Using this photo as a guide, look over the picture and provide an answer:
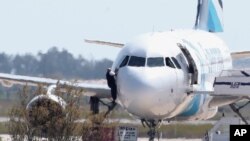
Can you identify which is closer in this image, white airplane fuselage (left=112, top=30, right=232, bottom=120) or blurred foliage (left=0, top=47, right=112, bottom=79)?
white airplane fuselage (left=112, top=30, right=232, bottom=120)

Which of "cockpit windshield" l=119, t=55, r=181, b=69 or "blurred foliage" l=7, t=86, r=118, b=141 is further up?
"cockpit windshield" l=119, t=55, r=181, b=69

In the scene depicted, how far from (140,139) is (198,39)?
26.5 feet

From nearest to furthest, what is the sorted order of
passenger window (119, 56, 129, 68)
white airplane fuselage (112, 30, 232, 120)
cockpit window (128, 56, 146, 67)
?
1. white airplane fuselage (112, 30, 232, 120)
2. cockpit window (128, 56, 146, 67)
3. passenger window (119, 56, 129, 68)

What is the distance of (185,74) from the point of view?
26312 millimetres

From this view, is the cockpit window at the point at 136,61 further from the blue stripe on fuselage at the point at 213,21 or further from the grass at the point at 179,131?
the blue stripe on fuselage at the point at 213,21

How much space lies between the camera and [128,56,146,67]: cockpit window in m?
25.1

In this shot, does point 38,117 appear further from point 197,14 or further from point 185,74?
point 197,14

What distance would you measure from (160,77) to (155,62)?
68 cm

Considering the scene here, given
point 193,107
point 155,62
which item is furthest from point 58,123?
point 193,107

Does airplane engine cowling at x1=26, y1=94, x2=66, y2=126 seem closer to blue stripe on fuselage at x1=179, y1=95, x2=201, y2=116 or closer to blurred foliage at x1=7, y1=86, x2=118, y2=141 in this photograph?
blurred foliage at x1=7, y1=86, x2=118, y2=141

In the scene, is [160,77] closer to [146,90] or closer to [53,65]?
[146,90]

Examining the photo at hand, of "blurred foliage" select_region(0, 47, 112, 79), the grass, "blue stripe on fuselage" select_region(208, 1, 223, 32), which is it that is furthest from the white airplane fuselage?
"blurred foliage" select_region(0, 47, 112, 79)

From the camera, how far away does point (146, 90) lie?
2417 cm

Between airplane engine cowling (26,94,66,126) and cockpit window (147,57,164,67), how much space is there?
2.74 m
